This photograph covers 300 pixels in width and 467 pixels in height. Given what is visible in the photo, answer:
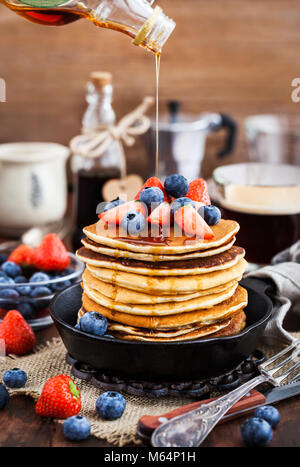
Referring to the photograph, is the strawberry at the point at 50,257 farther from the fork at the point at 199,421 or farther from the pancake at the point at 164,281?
the fork at the point at 199,421

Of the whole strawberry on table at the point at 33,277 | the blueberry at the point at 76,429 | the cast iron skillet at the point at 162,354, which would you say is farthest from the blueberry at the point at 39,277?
the blueberry at the point at 76,429

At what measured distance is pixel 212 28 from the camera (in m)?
2.75

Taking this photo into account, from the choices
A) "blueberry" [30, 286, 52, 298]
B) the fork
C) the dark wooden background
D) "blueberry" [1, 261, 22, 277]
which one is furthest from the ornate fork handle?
the dark wooden background

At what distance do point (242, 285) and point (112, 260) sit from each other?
1.20 ft

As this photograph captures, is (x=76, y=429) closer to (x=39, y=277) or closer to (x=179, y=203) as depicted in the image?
(x=179, y=203)

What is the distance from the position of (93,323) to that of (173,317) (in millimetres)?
142

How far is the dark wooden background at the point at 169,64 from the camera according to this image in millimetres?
2705

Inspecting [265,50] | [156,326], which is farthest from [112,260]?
[265,50]

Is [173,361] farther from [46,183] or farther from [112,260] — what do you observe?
[46,183]

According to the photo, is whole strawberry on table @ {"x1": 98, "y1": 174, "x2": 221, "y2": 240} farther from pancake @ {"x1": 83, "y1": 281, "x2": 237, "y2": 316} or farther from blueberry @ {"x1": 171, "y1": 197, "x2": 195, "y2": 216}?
pancake @ {"x1": 83, "y1": 281, "x2": 237, "y2": 316}

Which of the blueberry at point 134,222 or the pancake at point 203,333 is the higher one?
the blueberry at point 134,222

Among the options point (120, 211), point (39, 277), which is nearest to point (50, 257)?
point (39, 277)

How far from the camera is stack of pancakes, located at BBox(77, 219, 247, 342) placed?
3.43ft

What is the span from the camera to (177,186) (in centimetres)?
113
